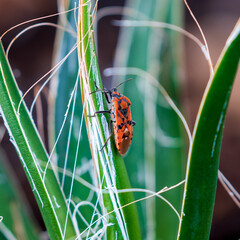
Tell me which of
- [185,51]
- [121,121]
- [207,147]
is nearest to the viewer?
[207,147]

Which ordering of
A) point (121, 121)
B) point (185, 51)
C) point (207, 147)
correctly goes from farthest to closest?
point (185, 51), point (121, 121), point (207, 147)

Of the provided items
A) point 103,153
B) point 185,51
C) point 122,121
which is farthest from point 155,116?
point 185,51

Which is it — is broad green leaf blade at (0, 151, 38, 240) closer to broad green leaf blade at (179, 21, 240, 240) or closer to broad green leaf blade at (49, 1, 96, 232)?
broad green leaf blade at (49, 1, 96, 232)

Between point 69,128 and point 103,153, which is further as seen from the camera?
point 69,128

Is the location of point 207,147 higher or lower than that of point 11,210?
higher

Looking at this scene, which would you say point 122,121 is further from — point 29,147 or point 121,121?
point 29,147

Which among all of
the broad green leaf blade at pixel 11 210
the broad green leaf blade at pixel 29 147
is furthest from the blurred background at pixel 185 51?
the broad green leaf blade at pixel 29 147
